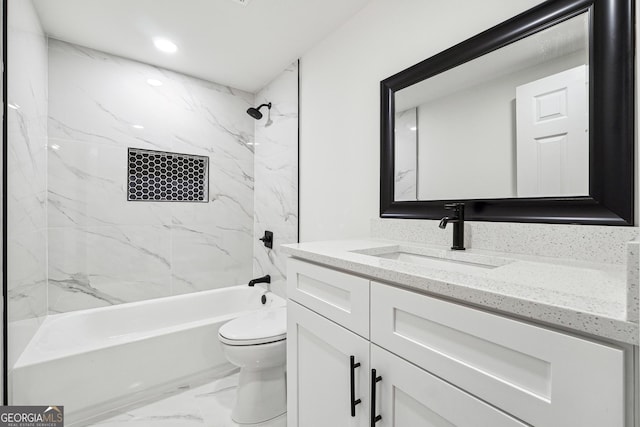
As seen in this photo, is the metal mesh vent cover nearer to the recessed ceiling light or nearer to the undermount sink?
the recessed ceiling light

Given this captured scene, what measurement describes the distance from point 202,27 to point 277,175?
45.2 inches

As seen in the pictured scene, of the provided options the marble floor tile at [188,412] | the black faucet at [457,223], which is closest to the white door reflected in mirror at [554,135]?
the black faucet at [457,223]

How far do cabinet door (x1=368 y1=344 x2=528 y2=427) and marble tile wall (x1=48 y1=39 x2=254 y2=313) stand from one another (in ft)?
6.96

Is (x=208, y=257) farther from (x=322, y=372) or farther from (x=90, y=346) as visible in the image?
(x=322, y=372)

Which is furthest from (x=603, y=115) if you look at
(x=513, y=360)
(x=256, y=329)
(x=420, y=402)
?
(x=256, y=329)

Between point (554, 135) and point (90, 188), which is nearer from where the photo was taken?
point (554, 135)

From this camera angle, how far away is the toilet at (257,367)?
159 centimetres

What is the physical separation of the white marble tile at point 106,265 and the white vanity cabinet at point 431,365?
168 centimetres

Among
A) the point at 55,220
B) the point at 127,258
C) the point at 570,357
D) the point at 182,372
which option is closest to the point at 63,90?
the point at 55,220

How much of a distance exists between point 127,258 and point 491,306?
2494 millimetres

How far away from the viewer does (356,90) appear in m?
1.74

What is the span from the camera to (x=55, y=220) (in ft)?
6.64

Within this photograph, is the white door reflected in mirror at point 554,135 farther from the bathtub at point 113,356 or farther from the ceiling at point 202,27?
the bathtub at point 113,356

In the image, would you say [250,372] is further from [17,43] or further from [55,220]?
[17,43]
